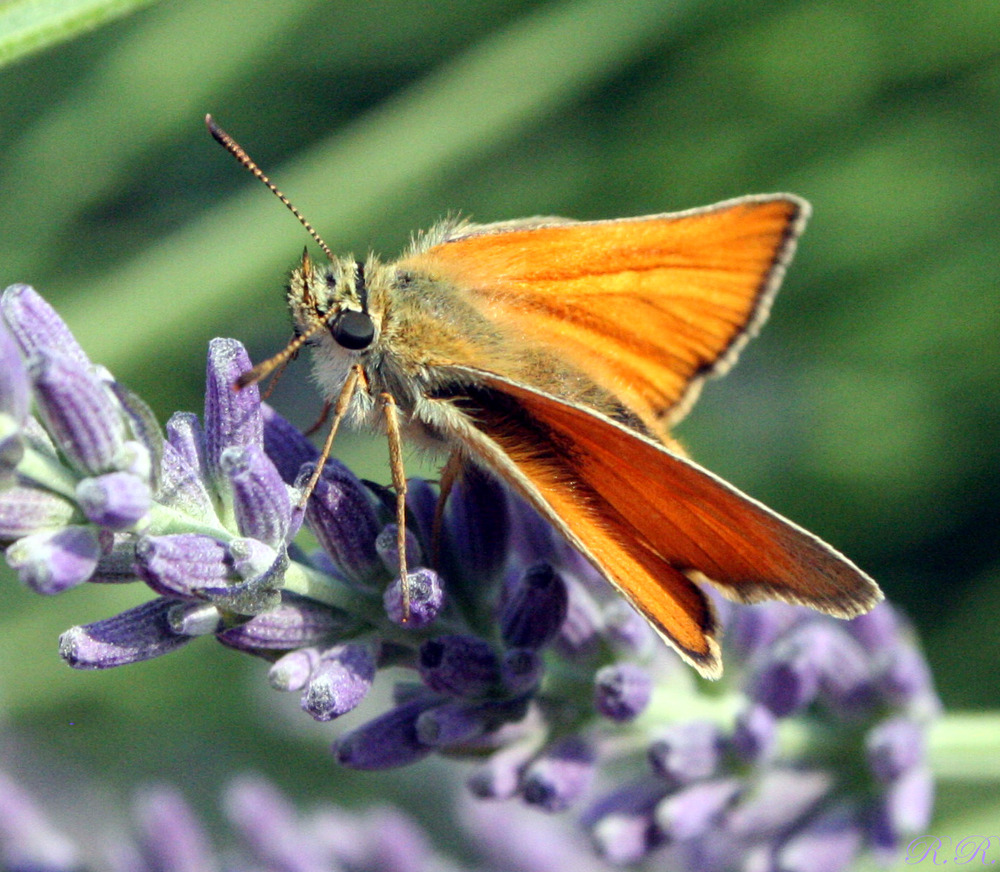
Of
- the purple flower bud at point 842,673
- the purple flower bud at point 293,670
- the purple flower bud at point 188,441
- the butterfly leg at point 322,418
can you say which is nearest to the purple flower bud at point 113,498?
the purple flower bud at point 188,441

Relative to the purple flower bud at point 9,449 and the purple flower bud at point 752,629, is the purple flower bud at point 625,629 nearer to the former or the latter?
the purple flower bud at point 752,629

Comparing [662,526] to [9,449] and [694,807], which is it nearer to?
[694,807]

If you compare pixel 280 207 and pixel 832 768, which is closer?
pixel 832 768

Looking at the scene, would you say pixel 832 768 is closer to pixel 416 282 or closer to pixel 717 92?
pixel 416 282

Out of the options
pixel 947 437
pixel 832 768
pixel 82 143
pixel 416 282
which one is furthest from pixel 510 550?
pixel 82 143

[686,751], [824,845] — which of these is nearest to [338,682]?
[686,751]
